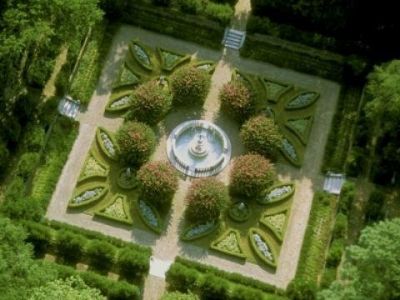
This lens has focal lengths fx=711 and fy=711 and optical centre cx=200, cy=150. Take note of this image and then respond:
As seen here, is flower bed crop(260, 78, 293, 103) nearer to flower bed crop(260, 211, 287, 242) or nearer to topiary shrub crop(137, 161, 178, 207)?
flower bed crop(260, 211, 287, 242)

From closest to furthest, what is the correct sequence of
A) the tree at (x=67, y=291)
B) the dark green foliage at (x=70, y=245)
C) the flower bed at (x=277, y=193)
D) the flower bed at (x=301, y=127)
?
the tree at (x=67, y=291)
the dark green foliage at (x=70, y=245)
the flower bed at (x=277, y=193)
the flower bed at (x=301, y=127)

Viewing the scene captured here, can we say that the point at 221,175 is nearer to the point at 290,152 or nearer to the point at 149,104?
the point at 290,152

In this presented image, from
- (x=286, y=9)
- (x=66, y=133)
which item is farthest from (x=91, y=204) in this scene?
(x=286, y=9)

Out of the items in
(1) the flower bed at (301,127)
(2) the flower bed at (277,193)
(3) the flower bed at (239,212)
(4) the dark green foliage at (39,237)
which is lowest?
(4) the dark green foliage at (39,237)

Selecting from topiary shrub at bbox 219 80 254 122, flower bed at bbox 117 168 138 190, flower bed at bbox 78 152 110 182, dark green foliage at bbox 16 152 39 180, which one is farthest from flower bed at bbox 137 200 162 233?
topiary shrub at bbox 219 80 254 122

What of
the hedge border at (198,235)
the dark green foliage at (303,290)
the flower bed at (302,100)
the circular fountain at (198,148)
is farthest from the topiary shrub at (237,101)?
the dark green foliage at (303,290)

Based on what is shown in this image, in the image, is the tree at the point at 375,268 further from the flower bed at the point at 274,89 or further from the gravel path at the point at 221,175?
the flower bed at the point at 274,89

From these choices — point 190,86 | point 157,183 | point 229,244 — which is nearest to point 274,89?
point 190,86
